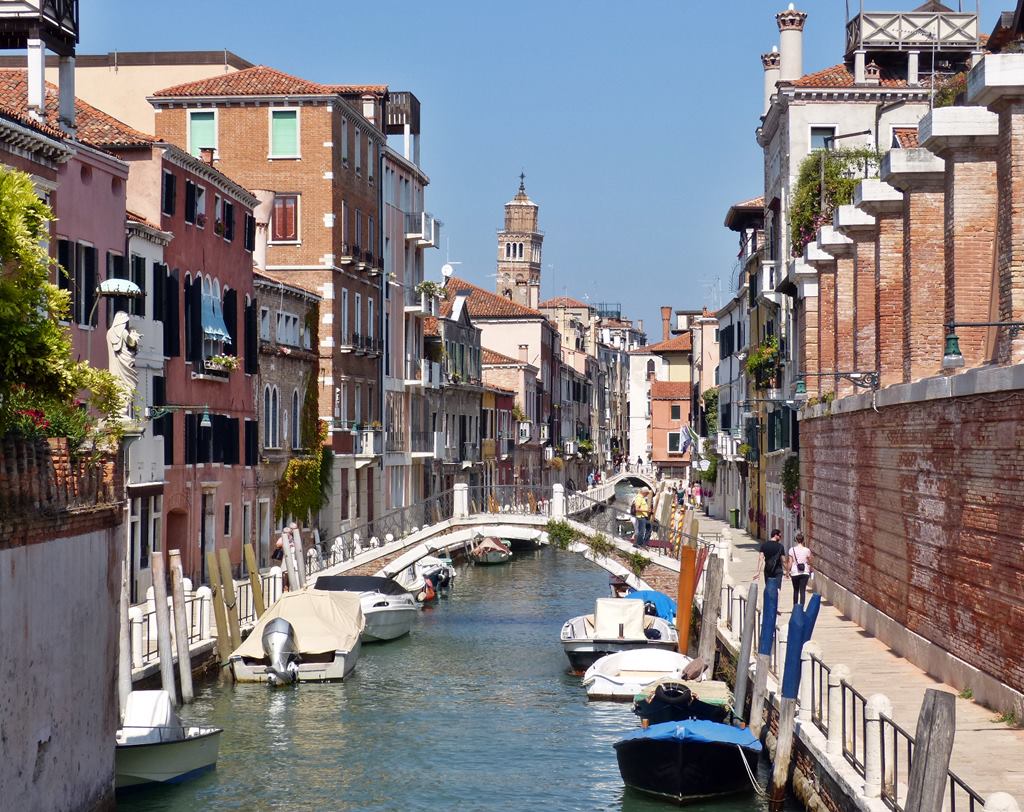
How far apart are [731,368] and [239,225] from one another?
2866 cm

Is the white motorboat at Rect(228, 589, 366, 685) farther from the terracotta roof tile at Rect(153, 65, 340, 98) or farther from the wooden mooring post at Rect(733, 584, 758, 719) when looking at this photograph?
the terracotta roof tile at Rect(153, 65, 340, 98)

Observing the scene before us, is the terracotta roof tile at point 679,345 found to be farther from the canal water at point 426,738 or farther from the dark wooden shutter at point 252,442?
the canal water at point 426,738

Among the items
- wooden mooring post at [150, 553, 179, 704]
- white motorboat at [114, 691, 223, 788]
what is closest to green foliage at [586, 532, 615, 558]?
wooden mooring post at [150, 553, 179, 704]

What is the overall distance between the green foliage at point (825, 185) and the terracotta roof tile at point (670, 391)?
64035 mm

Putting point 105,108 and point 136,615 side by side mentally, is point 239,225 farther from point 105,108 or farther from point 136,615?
point 136,615

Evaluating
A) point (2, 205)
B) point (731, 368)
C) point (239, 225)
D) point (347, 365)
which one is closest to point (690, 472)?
point (731, 368)

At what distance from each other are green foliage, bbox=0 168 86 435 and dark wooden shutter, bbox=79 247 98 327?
491 inches

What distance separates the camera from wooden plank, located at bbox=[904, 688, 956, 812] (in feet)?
33.8

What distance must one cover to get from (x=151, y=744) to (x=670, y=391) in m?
84.2

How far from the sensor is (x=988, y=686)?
52.9 ft

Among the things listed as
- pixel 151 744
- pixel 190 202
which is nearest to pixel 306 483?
pixel 190 202

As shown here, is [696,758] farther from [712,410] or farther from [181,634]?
[712,410]

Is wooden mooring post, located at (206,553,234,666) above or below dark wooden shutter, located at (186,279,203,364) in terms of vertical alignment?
below

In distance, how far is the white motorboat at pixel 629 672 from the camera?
26078 mm
